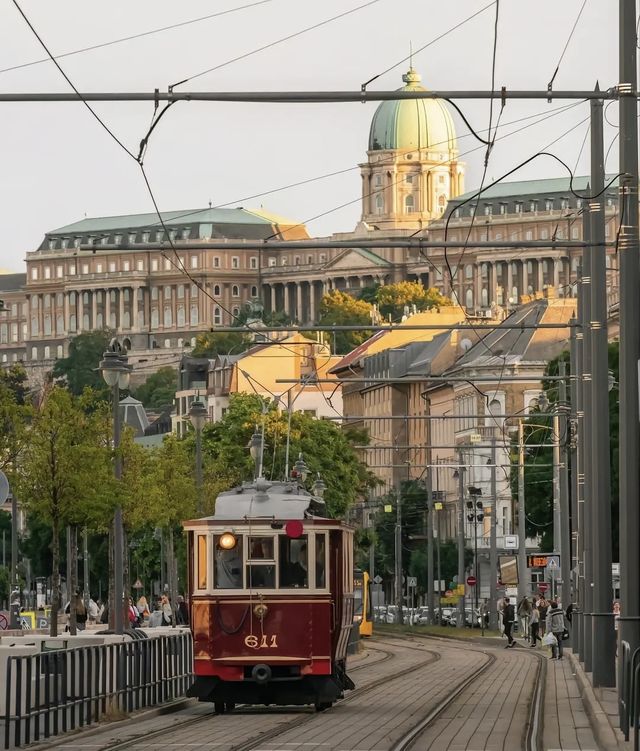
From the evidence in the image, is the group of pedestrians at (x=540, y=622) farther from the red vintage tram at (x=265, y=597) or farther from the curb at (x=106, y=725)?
the red vintage tram at (x=265, y=597)

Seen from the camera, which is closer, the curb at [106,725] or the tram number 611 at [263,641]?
the curb at [106,725]

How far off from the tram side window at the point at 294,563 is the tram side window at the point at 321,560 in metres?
0.13

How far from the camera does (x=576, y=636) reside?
50781 mm

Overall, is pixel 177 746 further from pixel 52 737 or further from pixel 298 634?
pixel 298 634

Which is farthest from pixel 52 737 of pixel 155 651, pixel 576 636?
pixel 576 636

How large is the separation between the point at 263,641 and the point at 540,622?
48015 millimetres

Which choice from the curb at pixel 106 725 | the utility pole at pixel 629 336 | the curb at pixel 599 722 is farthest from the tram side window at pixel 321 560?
the utility pole at pixel 629 336

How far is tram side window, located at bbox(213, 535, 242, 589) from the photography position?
2848 cm

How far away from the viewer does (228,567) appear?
28.6m

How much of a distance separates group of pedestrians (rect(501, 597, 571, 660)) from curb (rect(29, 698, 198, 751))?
2133 cm

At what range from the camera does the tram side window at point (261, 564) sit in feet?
93.4

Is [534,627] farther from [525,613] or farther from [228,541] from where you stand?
[228,541]

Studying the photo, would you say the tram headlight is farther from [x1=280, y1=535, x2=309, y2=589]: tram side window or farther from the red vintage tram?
[x1=280, y1=535, x2=309, y2=589]: tram side window

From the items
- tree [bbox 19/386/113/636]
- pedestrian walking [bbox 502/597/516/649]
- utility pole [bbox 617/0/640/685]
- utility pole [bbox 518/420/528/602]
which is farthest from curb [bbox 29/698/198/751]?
utility pole [bbox 518/420/528/602]
